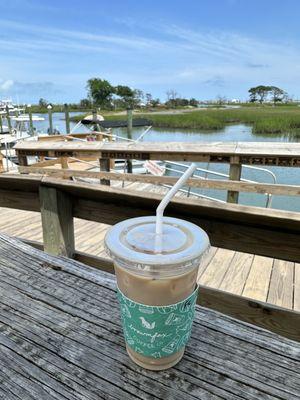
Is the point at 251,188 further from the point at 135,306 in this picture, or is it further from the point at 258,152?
the point at 135,306

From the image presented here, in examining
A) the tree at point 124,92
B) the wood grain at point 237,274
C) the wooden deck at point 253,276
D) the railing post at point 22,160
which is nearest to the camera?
the wooden deck at point 253,276

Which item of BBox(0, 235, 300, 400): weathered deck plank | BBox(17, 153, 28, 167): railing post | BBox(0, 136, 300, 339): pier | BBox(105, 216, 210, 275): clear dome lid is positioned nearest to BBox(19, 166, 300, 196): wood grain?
BBox(0, 136, 300, 339): pier

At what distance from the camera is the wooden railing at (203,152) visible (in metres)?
2.82

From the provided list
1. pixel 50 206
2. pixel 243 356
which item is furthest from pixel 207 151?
pixel 243 356

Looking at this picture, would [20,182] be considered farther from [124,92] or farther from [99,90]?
[124,92]

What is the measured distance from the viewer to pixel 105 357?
2.27 ft

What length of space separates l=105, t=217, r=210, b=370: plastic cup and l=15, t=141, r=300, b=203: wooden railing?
2.34m

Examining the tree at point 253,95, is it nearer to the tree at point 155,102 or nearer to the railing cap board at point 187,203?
the tree at point 155,102

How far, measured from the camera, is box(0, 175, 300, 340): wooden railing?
1056mm

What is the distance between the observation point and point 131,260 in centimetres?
56

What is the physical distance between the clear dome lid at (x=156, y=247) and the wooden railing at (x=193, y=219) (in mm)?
425

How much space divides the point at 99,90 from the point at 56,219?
56116 mm

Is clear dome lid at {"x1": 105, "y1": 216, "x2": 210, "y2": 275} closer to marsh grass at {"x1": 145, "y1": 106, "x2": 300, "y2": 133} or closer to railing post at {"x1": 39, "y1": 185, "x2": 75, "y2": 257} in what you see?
railing post at {"x1": 39, "y1": 185, "x2": 75, "y2": 257}

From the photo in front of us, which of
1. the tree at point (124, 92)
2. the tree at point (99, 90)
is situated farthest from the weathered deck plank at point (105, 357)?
the tree at point (124, 92)
